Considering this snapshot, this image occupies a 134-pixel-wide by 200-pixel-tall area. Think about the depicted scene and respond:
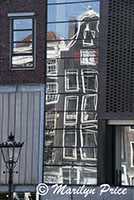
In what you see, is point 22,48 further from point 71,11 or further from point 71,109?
point 71,109

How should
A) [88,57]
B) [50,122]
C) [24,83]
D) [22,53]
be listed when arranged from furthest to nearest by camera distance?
[22,53], [24,83], [50,122], [88,57]

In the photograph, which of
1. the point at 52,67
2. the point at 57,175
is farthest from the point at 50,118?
the point at 57,175

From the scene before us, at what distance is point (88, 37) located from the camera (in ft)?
72.1

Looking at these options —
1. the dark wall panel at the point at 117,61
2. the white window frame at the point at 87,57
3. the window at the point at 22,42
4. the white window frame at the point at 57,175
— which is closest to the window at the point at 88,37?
the white window frame at the point at 87,57

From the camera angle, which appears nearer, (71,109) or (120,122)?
(120,122)

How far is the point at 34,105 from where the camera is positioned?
22.3m

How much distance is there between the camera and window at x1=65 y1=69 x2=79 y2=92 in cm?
2195

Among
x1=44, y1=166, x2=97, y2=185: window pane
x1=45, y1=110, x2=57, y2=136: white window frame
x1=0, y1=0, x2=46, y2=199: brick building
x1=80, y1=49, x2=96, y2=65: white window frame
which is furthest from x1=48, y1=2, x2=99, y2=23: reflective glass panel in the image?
x1=44, y1=166, x2=97, y2=185: window pane

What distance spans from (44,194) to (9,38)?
6449mm

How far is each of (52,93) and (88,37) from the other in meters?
2.62

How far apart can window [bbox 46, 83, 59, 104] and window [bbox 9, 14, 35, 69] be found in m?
1.16

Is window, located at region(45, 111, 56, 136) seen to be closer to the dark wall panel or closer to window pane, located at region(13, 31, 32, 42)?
the dark wall panel

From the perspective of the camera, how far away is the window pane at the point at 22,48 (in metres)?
22.8

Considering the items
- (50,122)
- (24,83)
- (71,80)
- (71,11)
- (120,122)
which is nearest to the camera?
(120,122)
